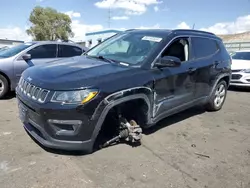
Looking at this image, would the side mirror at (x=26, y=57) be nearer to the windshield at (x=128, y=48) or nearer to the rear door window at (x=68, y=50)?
the rear door window at (x=68, y=50)

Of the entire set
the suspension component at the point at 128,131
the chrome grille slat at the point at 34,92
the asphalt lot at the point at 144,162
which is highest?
the chrome grille slat at the point at 34,92

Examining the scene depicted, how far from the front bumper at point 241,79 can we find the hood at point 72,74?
7392mm

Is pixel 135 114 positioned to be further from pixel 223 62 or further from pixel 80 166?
pixel 223 62

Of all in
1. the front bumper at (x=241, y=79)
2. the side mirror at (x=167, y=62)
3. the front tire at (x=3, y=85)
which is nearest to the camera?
the side mirror at (x=167, y=62)

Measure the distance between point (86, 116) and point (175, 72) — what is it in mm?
1893

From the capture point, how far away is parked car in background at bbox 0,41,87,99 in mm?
6621

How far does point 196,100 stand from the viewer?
520 centimetres

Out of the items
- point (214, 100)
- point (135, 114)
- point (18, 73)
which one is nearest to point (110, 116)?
point (135, 114)

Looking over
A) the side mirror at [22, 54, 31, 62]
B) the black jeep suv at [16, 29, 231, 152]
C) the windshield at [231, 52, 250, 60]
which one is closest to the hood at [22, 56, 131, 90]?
the black jeep suv at [16, 29, 231, 152]

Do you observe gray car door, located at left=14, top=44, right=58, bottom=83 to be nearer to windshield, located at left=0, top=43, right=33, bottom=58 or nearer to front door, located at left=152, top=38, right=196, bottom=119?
windshield, located at left=0, top=43, right=33, bottom=58

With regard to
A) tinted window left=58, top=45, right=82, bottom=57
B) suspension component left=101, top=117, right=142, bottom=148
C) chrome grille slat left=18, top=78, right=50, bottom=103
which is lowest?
suspension component left=101, top=117, right=142, bottom=148

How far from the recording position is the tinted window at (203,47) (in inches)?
203

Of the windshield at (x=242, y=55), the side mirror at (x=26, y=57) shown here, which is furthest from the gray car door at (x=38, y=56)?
the windshield at (x=242, y=55)

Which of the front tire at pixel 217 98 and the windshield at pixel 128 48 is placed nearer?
the windshield at pixel 128 48
